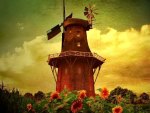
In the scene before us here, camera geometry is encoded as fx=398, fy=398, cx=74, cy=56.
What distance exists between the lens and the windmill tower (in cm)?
1135

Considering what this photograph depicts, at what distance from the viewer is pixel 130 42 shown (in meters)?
10.1

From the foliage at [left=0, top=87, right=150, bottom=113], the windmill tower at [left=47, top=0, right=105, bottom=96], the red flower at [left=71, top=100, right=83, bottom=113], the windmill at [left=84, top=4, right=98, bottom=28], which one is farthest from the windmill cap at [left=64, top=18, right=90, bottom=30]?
the red flower at [left=71, top=100, right=83, bottom=113]

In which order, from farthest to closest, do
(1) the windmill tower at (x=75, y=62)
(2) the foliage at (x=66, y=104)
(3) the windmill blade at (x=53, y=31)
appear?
(1) the windmill tower at (x=75, y=62) < (3) the windmill blade at (x=53, y=31) < (2) the foliage at (x=66, y=104)

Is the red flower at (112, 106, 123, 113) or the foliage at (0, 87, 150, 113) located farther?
the foliage at (0, 87, 150, 113)

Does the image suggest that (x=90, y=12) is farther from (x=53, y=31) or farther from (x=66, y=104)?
(x=66, y=104)

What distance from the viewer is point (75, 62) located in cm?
1205

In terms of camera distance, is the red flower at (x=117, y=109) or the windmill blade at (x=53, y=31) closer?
the red flower at (x=117, y=109)

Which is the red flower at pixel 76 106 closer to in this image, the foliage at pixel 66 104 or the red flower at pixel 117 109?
the foliage at pixel 66 104

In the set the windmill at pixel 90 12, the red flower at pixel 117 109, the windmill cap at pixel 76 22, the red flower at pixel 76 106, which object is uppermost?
the windmill cap at pixel 76 22

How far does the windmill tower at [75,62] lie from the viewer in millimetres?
11352

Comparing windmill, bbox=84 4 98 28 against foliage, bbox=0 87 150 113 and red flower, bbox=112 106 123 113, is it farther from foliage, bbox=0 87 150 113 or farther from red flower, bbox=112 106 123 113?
red flower, bbox=112 106 123 113

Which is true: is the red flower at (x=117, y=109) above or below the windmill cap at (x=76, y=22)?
below

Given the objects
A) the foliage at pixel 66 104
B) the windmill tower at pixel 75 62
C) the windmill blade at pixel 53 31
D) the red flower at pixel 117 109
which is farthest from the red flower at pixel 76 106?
the windmill tower at pixel 75 62

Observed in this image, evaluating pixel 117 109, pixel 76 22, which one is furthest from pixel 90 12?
pixel 117 109
